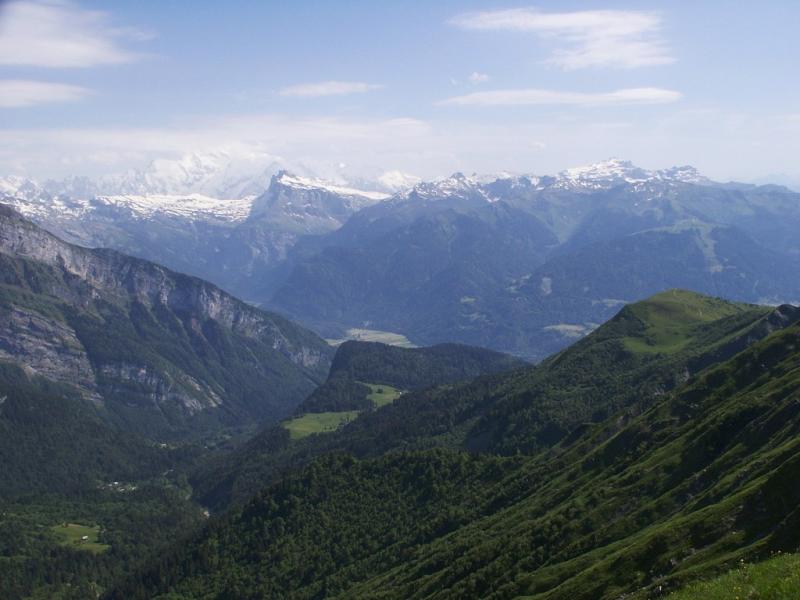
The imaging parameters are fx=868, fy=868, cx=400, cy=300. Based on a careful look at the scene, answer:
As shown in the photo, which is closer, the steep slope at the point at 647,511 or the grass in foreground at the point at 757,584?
the grass in foreground at the point at 757,584

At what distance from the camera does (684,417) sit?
17425cm

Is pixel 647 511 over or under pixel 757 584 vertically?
under

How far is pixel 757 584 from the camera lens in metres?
64.9

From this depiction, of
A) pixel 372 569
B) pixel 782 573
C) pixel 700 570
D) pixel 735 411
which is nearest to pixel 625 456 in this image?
pixel 735 411

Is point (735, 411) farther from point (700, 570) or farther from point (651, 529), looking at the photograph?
point (700, 570)

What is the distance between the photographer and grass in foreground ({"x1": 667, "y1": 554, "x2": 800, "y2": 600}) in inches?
2427

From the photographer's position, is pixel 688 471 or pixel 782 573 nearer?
pixel 782 573

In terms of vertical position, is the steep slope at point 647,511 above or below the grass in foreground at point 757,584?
below

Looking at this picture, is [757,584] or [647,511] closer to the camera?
[757,584]

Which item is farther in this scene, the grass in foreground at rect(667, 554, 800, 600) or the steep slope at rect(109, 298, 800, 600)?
the steep slope at rect(109, 298, 800, 600)

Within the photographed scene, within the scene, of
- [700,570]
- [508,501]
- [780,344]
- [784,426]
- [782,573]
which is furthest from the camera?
[508,501]

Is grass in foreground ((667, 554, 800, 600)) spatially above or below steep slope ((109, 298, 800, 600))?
above

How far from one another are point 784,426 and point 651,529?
1116 inches

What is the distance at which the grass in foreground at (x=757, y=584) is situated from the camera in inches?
2427
